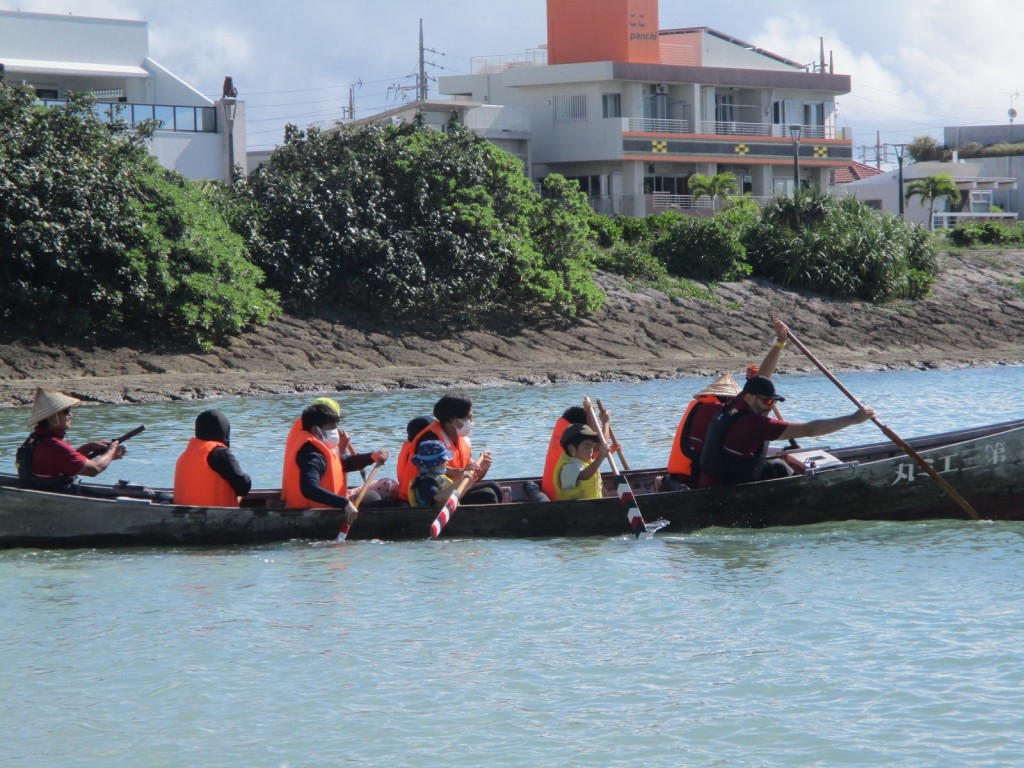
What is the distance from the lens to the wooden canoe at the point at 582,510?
36.3ft

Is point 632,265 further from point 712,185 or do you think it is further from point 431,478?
point 431,478

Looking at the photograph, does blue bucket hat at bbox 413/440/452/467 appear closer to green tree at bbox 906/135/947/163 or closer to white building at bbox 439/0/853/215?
white building at bbox 439/0/853/215

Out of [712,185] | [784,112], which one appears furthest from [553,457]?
[784,112]

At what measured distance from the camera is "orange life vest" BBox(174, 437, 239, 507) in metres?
11.2

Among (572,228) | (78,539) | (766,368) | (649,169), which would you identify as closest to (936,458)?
(766,368)

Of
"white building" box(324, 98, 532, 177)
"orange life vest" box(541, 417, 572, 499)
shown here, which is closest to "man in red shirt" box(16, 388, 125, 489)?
"orange life vest" box(541, 417, 572, 499)

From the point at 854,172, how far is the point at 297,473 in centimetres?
6078

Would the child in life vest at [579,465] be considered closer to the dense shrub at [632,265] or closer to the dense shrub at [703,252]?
the dense shrub at [632,265]

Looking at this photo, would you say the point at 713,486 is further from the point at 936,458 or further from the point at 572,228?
the point at 572,228

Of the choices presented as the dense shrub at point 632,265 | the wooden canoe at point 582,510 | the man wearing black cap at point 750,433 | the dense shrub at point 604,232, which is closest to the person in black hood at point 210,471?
the wooden canoe at point 582,510

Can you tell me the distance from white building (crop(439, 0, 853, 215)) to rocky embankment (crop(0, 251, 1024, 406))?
12107mm

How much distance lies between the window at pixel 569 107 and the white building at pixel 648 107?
0.11ft

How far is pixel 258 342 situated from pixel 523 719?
18903 mm

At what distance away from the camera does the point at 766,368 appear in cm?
1198
